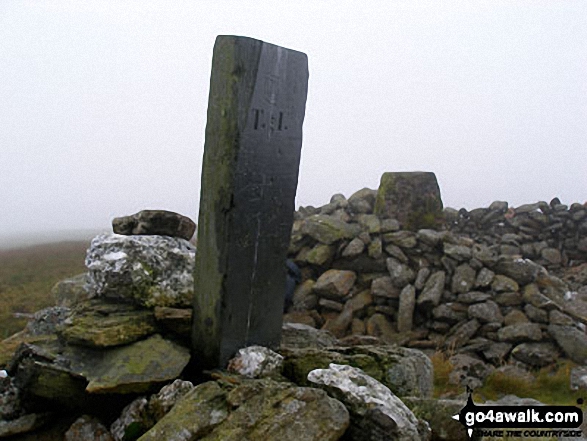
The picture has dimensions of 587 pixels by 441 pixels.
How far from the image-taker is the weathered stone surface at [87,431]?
4023 millimetres

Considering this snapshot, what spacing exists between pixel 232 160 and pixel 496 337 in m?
6.59

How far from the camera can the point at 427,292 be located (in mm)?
9453

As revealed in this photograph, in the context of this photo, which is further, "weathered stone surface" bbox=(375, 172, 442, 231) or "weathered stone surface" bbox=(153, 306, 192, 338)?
"weathered stone surface" bbox=(375, 172, 442, 231)

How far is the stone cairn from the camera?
8844 millimetres

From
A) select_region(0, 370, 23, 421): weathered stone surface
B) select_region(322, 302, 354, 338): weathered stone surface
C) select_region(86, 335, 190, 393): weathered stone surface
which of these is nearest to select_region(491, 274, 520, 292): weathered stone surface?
select_region(322, 302, 354, 338): weathered stone surface

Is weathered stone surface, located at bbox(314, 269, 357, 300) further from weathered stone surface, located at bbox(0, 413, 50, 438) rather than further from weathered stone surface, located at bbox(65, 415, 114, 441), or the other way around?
weathered stone surface, located at bbox(0, 413, 50, 438)

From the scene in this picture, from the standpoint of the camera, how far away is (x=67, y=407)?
14.1ft

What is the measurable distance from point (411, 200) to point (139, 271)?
7.68 meters

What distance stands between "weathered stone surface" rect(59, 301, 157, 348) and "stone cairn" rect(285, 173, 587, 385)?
4.98 m

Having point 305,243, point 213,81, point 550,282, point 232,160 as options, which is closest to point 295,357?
point 232,160

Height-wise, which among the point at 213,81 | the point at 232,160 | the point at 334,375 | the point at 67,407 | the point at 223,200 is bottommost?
the point at 67,407

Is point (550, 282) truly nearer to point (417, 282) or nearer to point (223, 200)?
point (417, 282)

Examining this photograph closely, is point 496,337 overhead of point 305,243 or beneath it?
beneath

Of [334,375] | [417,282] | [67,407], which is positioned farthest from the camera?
[417,282]
